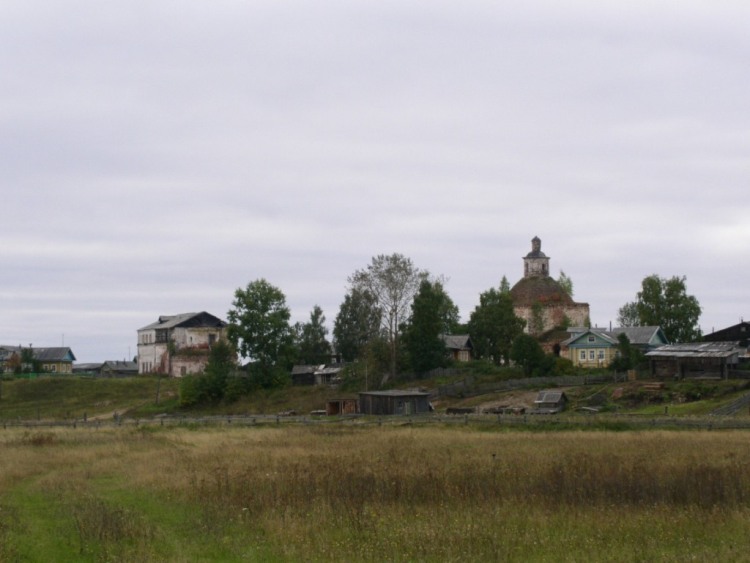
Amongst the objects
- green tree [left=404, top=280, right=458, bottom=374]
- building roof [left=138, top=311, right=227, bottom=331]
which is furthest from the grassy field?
building roof [left=138, top=311, right=227, bottom=331]

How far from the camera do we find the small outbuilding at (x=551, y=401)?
6667 centimetres

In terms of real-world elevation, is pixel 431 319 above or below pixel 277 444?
above

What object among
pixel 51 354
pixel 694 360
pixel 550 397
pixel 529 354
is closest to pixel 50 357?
pixel 51 354

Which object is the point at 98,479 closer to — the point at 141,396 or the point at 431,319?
the point at 431,319

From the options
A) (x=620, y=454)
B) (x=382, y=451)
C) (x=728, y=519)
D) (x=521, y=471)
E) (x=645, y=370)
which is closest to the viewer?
(x=728, y=519)

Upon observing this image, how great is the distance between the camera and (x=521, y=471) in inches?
1101

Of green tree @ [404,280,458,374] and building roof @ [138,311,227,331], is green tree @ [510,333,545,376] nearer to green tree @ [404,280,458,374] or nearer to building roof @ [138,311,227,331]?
green tree @ [404,280,458,374]

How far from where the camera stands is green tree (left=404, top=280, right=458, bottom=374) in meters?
87.5

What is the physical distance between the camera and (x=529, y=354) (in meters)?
80.4

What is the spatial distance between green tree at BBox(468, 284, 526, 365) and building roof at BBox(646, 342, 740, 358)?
1685 centimetres

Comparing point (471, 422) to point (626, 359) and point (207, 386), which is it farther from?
point (207, 386)

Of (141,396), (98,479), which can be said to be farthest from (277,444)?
(141,396)

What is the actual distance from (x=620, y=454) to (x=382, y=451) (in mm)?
8915

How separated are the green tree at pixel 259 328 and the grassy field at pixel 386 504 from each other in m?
57.6
